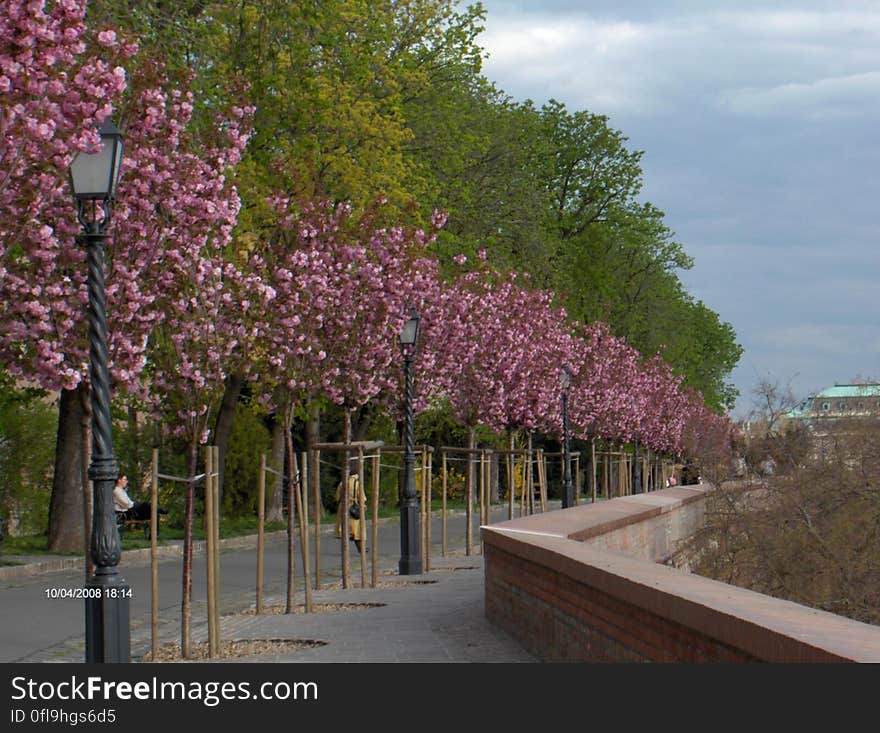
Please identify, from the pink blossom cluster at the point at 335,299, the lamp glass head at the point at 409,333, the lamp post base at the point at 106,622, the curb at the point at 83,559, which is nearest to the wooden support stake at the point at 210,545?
the lamp post base at the point at 106,622

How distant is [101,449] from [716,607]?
5.65 meters

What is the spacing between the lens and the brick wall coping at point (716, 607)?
253 inches

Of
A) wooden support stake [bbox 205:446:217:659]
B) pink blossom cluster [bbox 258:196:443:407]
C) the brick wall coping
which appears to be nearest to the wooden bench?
pink blossom cluster [bbox 258:196:443:407]

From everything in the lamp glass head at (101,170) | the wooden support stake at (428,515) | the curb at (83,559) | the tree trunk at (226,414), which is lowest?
the curb at (83,559)

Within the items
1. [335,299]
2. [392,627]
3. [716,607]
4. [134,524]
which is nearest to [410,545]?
[335,299]

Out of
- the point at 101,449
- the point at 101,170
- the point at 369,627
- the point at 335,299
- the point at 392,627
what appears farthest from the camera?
the point at 335,299

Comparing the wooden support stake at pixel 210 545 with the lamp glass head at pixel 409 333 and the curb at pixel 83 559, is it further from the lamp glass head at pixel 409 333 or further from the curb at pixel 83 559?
the lamp glass head at pixel 409 333

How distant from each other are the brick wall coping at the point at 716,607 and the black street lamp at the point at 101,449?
10.4 feet

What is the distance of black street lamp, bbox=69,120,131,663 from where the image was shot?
37.7 feet

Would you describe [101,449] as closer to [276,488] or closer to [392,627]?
[392,627]

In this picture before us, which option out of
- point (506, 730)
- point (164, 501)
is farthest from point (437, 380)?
point (506, 730)

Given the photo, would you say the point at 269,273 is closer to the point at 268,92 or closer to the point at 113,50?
→ the point at 113,50

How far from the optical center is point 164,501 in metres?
41.5

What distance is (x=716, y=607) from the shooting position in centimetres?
755
